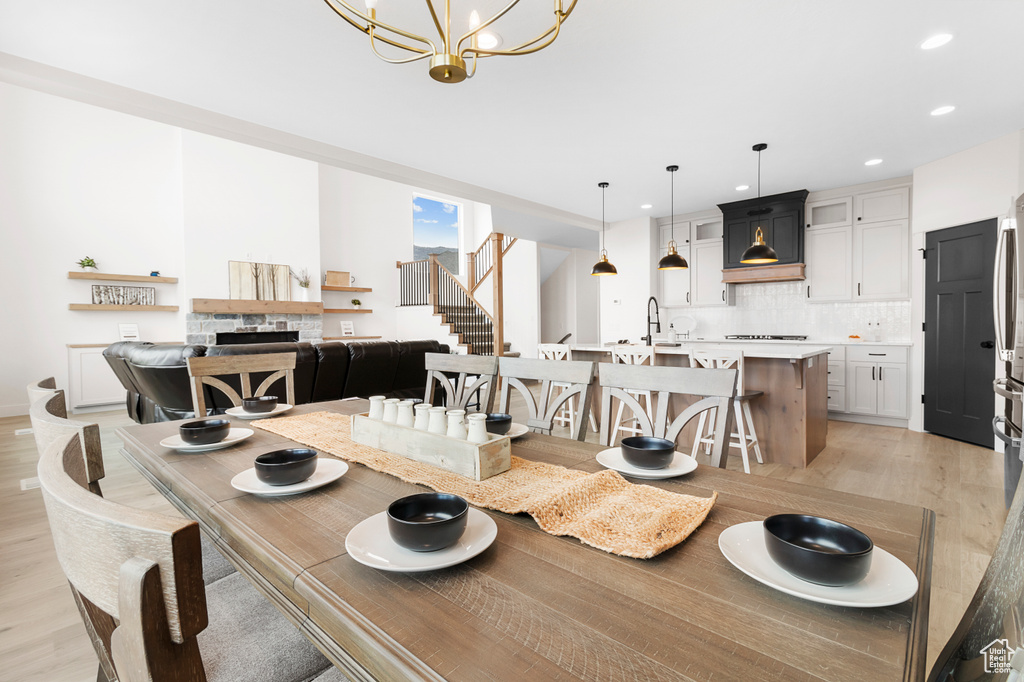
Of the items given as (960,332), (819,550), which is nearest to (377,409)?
(819,550)

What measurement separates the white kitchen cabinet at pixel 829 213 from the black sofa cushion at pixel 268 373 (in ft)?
18.9

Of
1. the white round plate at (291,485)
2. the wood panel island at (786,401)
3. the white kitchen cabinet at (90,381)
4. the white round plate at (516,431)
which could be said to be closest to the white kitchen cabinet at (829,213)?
the wood panel island at (786,401)

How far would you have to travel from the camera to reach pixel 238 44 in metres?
2.67

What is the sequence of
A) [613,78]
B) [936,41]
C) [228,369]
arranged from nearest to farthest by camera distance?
[228,369]
[936,41]
[613,78]

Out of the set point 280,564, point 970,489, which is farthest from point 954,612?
point 280,564

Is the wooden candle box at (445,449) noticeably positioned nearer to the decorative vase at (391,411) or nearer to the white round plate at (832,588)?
the decorative vase at (391,411)

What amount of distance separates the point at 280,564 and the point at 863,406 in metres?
6.06

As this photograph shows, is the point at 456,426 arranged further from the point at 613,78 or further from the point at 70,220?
the point at 70,220

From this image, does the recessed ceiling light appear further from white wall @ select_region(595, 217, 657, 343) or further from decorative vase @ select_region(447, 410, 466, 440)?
white wall @ select_region(595, 217, 657, 343)

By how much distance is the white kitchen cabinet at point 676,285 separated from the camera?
21.7 ft

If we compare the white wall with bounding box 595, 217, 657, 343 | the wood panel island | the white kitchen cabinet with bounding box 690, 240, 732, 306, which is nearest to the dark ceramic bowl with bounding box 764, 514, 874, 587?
the wood panel island

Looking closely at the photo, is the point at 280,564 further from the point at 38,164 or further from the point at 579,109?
the point at 38,164

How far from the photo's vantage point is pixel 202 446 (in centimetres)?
140

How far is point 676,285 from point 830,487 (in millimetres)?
3939
